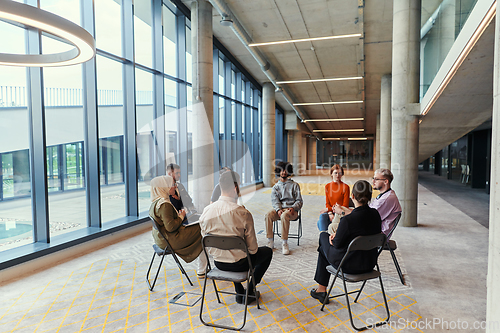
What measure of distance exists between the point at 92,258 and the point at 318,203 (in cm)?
697

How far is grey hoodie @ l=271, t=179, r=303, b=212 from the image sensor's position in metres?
4.95

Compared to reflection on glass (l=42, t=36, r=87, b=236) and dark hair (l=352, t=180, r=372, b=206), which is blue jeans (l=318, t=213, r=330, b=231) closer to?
dark hair (l=352, t=180, r=372, b=206)

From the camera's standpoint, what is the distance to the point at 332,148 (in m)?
39.8

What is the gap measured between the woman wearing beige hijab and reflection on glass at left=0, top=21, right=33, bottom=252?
239 centimetres

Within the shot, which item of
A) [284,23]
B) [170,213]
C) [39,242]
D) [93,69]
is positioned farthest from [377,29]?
[39,242]

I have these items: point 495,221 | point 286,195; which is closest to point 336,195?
point 286,195

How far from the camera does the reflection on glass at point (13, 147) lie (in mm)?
4398

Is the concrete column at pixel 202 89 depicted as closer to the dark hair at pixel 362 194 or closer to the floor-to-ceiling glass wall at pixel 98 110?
the floor-to-ceiling glass wall at pixel 98 110

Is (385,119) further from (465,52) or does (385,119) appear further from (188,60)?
(465,52)

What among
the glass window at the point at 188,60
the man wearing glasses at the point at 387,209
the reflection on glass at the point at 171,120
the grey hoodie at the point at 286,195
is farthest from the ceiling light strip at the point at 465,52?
the glass window at the point at 188,60

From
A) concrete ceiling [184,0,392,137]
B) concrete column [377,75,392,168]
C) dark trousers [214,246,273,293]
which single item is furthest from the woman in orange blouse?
concrete column [377,75,392,168]

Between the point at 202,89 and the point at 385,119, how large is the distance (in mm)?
9290

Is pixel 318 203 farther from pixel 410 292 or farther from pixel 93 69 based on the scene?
A: pixel 93 69

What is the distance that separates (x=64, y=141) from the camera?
9.50m
